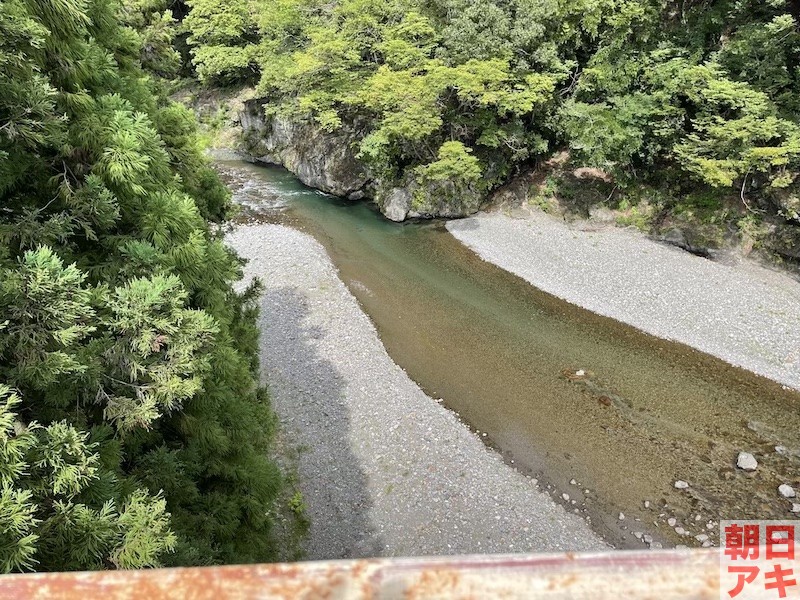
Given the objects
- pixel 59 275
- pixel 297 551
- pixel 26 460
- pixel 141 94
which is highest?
pixel 141 94

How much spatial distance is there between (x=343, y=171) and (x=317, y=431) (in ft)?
51.3

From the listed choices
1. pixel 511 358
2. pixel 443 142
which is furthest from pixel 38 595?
pixel 443 142

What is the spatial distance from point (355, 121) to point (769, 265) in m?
17.7

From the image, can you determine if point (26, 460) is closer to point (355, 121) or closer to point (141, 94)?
point (141, 94)

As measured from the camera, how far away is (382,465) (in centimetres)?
954

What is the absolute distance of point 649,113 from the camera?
54.9 feet

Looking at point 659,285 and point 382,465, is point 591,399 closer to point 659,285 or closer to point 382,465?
point 382,465

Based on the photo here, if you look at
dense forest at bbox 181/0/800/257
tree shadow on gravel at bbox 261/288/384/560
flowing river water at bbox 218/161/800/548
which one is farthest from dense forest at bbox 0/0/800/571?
flowing river water at bbox 218/161/800/548

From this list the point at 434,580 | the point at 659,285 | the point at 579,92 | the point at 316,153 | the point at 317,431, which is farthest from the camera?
the point at 316,153

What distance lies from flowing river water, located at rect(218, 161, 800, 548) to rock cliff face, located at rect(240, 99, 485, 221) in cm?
404

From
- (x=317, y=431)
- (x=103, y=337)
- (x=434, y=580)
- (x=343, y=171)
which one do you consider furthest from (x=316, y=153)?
(x=434, y=580)

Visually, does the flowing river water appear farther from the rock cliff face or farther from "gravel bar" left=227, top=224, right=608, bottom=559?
the rock cliff face

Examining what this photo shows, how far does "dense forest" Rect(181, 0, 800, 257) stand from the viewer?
48.6 ft

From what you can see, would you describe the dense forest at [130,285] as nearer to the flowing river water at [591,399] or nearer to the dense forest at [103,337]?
the dense forest at [103,337]
